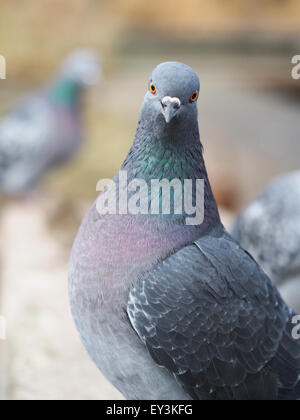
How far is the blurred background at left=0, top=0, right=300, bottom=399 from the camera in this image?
2945 mm

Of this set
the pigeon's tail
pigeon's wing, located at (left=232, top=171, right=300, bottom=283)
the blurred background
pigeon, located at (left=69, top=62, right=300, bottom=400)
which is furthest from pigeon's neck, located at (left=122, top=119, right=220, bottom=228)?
the blurred background

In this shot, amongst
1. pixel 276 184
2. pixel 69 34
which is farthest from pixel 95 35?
pixel 276 184

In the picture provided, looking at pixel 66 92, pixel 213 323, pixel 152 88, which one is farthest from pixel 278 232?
pixel 66 92

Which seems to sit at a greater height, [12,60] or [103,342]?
[12,60]

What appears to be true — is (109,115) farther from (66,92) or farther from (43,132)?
(43,132)

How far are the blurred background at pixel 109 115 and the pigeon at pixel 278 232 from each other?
92cm

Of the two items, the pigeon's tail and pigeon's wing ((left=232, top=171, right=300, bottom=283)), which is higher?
pigeon's wing ((left=232, top=171, right=300, bottom=283))

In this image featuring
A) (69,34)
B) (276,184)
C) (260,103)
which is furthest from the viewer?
(69,34)

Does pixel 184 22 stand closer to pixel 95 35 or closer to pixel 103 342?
pixel 95 35

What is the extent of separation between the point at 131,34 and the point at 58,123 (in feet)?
17.2

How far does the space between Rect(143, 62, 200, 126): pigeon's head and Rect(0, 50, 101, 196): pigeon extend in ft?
11.3

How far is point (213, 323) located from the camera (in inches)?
67.0

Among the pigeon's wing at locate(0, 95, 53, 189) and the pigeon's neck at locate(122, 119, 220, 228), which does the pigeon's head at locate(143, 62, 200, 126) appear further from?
the pigeon's wing at locate(0, 95, 53, 189)

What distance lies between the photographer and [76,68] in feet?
16.8
